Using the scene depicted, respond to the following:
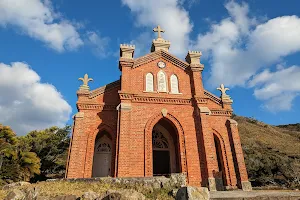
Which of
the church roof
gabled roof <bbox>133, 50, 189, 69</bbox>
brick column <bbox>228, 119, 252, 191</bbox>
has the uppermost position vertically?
gabled roof <bbox>133, 50, 189, 69</bbox>

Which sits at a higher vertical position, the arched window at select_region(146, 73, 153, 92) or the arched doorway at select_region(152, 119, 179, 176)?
the arched window at select_region(146, 73, 153, 92)

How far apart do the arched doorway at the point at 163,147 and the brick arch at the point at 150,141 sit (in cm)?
134

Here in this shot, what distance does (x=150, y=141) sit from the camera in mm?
14617

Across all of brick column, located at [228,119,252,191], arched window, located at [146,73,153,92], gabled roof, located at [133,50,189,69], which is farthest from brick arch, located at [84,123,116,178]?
brick column, located at [228,119,252,191]

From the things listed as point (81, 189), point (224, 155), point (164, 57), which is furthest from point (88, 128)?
point (224, 155)

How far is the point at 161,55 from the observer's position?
17953 mm

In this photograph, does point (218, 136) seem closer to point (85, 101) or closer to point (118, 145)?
point (118, 145)

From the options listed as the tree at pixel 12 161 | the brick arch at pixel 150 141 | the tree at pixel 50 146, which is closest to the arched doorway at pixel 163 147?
the brick arch at pixel 150 141

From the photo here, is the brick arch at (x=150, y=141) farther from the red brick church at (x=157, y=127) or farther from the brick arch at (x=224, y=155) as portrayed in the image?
the brick arch at (x=224, y=155)

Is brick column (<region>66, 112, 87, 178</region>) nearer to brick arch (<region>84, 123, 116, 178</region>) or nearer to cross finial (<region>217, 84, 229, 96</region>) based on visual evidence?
brick arch (<region>84, 123, 116, 178</region>)

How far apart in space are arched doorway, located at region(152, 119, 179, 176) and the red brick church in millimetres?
44

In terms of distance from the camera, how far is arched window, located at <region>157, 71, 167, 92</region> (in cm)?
1656

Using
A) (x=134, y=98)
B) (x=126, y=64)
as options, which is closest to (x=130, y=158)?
(x=134, y=98)

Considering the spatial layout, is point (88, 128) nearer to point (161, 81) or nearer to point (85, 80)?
point (85, 80)
